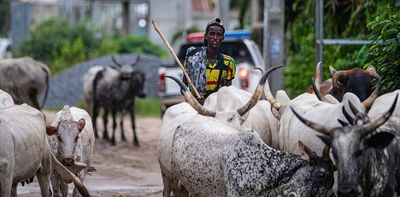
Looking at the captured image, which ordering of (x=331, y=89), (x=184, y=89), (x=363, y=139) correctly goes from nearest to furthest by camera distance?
(x=363, y=139) → (x=184, y=89) → (x=331, y=89)

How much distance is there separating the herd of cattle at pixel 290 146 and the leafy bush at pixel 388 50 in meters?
0.43

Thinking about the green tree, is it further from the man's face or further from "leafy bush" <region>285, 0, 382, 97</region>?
the man's face

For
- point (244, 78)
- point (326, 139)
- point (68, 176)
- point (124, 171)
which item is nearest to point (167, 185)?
point (68, 176)

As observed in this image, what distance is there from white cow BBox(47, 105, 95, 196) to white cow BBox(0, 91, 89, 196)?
0.18 m

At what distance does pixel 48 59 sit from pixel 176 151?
105ft

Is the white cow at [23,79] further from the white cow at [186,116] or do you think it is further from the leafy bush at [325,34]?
the white cow at [186,116]

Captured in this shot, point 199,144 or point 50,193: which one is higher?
point 199,144

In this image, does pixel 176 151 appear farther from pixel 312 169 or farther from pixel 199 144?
pixel 312 169

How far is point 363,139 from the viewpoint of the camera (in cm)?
Result: 917

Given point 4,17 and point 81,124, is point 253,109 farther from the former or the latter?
point 4,17

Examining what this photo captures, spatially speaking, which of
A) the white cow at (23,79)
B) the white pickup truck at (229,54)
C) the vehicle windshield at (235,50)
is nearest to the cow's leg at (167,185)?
the white cow at (23,79)

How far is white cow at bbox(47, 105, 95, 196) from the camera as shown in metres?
12.1

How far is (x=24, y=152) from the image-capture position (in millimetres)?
11172

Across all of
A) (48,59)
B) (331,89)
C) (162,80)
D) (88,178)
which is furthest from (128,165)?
(48,59)
